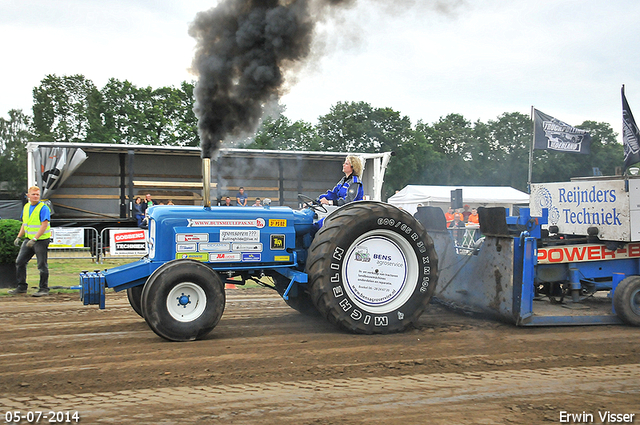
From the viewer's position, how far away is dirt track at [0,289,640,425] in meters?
3.53

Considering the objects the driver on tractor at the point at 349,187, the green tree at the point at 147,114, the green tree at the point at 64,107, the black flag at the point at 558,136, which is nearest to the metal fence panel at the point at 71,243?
the driver on tractor at the point at 349,187

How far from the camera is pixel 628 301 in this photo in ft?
20.1

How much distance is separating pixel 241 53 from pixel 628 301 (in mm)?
5109

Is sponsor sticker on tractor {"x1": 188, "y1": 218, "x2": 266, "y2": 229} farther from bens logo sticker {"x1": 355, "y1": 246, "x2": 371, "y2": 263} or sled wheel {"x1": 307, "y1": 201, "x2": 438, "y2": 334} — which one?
bens logo sticker {"x1": 355, "y1": 246, "x2": 371, "y2": 263}

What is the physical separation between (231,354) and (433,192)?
68.2 ft

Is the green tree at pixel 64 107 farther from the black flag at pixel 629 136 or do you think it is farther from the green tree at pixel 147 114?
the black flag at pixel 629 136

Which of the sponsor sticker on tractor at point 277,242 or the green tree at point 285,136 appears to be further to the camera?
the green tree at point 285,136

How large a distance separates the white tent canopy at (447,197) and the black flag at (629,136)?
13.2 m

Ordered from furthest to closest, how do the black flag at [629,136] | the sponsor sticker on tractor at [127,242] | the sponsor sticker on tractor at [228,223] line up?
the sponsor sticker on tractor at [127,242] → the black flag at [629,136] → the sponsor sticker on tractor at [228,223]

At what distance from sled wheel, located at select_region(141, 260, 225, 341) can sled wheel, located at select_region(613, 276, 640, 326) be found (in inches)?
167

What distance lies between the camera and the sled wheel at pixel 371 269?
5.46m

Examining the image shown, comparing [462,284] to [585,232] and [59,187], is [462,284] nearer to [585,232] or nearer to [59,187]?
[585,232]

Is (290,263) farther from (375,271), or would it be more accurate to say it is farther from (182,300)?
(182,300)

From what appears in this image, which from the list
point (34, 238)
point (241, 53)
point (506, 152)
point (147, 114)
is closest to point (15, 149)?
point (147, 114)
